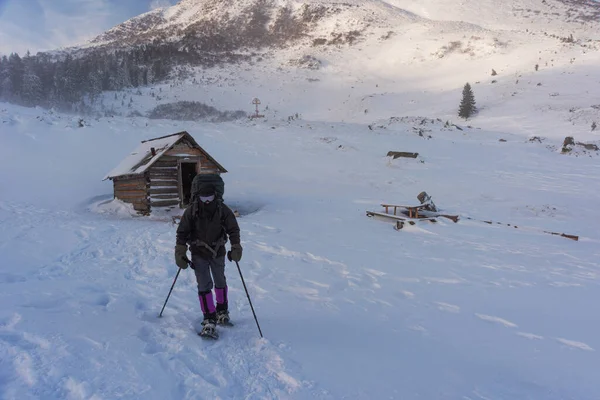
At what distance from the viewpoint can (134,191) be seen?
14875 millimetres

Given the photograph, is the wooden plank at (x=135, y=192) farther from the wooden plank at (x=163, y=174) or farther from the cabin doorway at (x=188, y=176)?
the cabin doorway at (x=188, y=176)

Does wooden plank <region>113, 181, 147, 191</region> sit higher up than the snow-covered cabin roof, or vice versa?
the snow-covered cabin roof

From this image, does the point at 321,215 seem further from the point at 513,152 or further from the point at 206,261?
the point at 513,152

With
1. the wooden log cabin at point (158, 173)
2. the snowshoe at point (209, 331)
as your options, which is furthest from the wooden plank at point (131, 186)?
the snowshoe at point (209, 331)

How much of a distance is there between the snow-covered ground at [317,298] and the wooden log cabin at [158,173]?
2.92 feet

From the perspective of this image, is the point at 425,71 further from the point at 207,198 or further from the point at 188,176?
the point at 207,198

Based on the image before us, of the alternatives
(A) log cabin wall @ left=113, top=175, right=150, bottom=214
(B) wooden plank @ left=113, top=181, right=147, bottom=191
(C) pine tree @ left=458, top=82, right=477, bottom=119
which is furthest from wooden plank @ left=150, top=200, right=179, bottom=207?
(C) pine tree @ left=458, top=82, right=477, bottom=119

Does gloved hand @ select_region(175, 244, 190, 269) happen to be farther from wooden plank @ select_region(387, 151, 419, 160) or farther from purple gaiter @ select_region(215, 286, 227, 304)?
wooden plank @ select_region(387, 151, 419, 160)

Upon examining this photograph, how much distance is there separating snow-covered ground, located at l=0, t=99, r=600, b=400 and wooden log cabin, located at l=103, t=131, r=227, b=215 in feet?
2.92

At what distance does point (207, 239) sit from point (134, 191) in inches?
459

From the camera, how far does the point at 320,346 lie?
181 inches

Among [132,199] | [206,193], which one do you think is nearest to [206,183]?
[206,193]

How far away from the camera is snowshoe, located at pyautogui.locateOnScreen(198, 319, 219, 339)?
178 inches

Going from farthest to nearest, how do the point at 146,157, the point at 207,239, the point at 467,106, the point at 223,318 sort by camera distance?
the point at 467,106 → the point at 146,157 → the point at 223,318 → the point at 207,239
